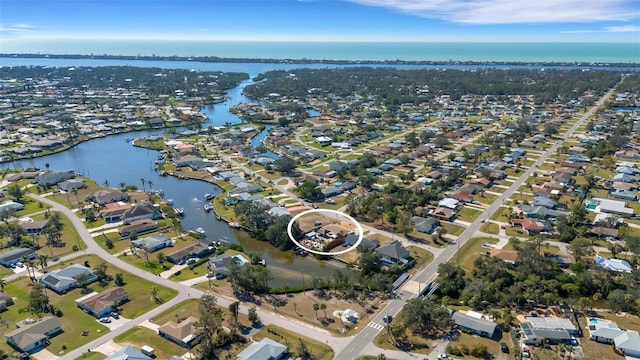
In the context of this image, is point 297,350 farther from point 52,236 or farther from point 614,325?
point 52,236

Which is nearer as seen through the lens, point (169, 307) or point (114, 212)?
point (169, 307)

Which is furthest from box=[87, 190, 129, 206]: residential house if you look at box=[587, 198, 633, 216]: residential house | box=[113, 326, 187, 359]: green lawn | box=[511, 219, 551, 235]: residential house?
box=[587, 198, 633, 216]: residential house

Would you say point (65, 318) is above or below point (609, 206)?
below

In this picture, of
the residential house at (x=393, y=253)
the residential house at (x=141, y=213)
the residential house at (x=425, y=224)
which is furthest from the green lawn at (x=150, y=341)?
the residential house at (x=425, y=224)

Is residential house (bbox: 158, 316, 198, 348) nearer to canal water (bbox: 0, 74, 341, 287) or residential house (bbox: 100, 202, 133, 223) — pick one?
canal water (bbox: 0, 74, 341, 287)

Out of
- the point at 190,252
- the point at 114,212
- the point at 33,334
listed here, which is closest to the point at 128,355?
the point at 33,334

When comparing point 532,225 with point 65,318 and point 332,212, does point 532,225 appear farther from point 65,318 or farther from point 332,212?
point 65,318
